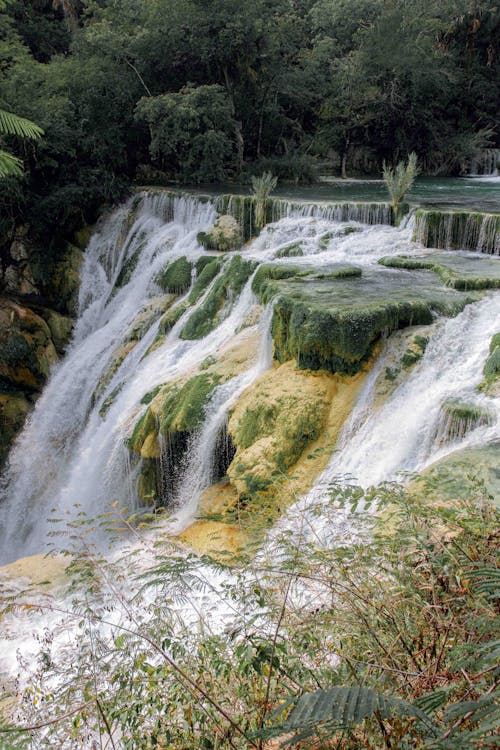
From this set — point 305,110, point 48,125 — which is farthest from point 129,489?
point 305,110

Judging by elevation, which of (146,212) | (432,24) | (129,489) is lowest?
(129,489)

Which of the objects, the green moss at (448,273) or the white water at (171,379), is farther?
the green moss at (448,273)

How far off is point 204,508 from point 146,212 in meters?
10.3

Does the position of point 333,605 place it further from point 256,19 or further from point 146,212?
point 256,19

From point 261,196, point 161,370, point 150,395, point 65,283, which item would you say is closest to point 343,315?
point 150,395

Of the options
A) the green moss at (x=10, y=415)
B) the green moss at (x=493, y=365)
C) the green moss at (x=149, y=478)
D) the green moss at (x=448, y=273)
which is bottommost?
the green moss at (x=10, y=415)

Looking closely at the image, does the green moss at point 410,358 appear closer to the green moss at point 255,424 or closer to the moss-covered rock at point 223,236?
the green moss at point 255,424

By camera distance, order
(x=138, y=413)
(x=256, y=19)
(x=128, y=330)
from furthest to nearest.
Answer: (x=256, y=19) → (x=128, y=330) → (x=138, y=413)

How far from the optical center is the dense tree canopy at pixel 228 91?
15125mm

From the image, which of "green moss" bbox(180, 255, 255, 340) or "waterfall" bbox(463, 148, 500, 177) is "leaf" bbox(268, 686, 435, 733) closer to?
"green moss" bbox(180, 255, 255, 340)

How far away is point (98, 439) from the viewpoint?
9227 millimetres

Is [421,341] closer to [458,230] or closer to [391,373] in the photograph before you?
[391,373]

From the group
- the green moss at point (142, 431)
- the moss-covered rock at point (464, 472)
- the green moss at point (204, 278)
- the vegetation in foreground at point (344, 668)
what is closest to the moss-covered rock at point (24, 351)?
the green moss at point (204, 278)

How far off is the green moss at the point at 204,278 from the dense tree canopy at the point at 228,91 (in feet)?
19.3
